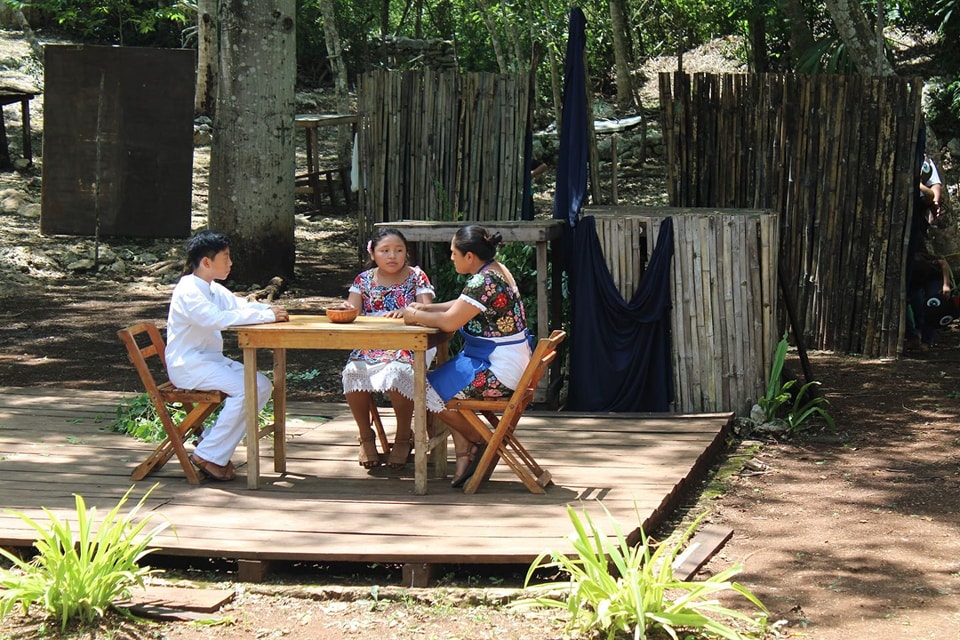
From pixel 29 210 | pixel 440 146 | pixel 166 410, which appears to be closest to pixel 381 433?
pixel 166 410

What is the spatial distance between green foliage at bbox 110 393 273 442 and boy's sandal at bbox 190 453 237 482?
712 mm

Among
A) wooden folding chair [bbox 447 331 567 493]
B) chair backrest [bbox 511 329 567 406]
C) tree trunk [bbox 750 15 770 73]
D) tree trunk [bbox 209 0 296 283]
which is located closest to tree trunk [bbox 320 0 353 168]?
tree trunk [bbox 209 0 296 283]

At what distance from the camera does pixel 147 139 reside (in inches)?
536

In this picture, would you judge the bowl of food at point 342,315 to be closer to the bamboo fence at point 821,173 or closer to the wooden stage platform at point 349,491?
the wooden stage platform at point 349,491

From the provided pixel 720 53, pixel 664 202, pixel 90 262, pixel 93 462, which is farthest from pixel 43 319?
pixel 720 53

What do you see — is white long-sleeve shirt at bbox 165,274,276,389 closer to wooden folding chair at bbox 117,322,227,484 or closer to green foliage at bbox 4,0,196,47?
wooden folding chair at bbox 117,322,227,484

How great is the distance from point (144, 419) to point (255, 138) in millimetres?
5674

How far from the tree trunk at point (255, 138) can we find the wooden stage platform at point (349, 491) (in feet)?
16.5

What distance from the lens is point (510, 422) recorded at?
5.58 meters

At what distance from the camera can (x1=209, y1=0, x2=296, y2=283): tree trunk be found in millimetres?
11938

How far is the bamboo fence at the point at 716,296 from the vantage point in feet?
24.4

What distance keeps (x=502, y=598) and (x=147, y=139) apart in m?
10.2

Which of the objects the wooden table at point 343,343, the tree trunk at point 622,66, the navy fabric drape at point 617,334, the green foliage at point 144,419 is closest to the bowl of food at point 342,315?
the wooden table at point 343,343

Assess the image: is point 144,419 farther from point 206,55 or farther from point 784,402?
point 206,55
